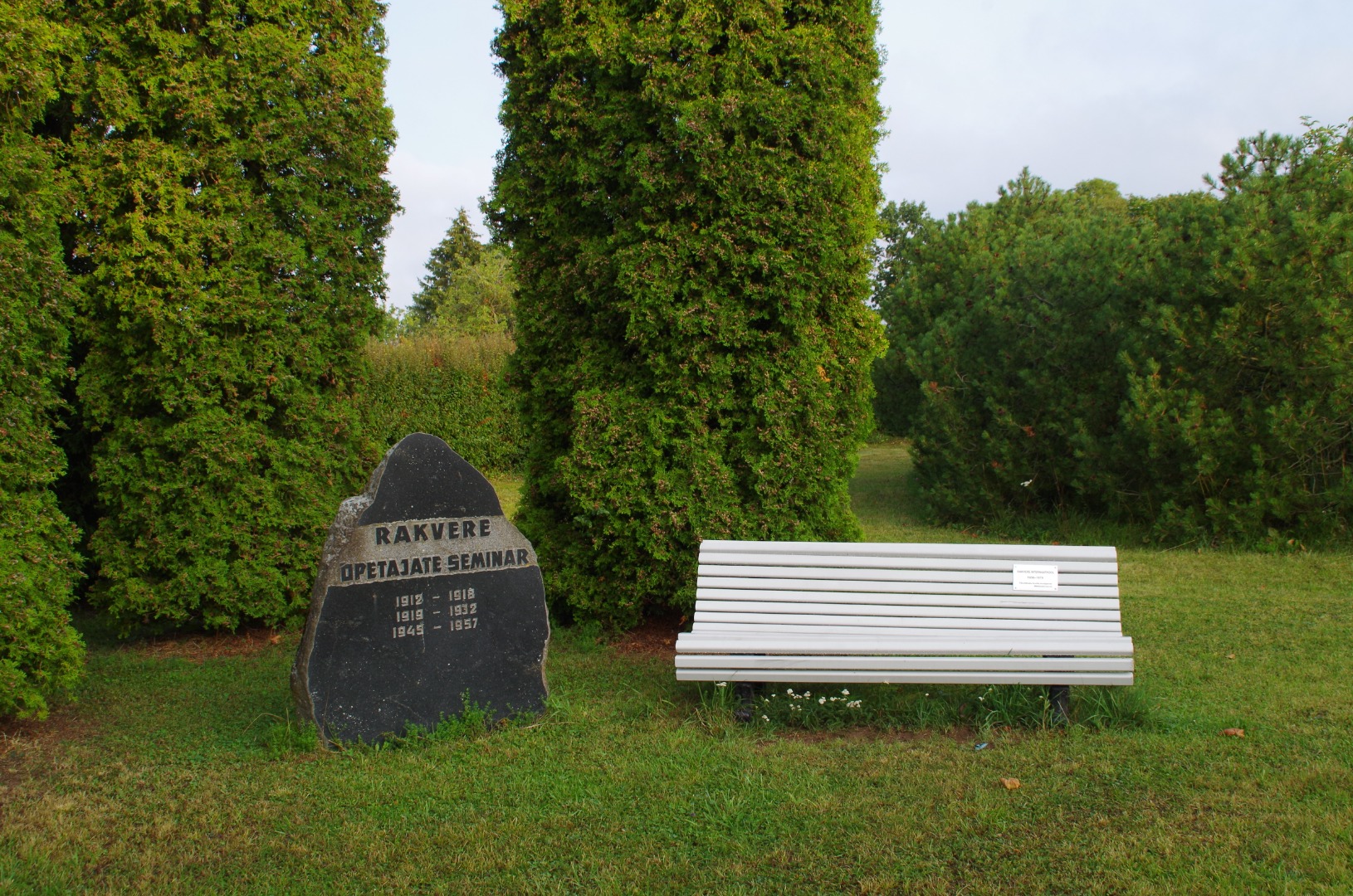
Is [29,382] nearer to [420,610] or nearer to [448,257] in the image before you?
[420,610]

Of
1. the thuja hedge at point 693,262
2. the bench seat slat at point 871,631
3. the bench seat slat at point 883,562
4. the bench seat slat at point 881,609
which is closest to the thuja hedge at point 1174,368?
the thuja hedge at point 693,262

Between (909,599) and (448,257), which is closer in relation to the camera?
(909,599)

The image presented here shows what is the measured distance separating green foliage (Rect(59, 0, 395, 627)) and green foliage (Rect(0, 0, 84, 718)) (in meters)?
0.98

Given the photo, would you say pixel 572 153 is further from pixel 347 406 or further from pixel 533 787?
pixel 533 787

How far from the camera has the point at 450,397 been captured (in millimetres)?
16484

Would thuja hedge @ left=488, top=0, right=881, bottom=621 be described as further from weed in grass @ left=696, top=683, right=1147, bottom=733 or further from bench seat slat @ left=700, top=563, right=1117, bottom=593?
weed in grass @ left=696, top=683, right=1147, bottom=733

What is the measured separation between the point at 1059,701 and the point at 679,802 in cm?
195

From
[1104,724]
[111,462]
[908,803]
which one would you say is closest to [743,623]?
[908,803]

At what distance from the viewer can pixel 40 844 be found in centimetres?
346

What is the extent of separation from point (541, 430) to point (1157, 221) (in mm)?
7399

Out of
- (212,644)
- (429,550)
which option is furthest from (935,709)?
(212,644)

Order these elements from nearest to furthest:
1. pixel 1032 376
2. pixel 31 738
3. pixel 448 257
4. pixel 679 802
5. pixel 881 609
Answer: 1. pixel 679 802
2. pixel 31 738
3. pixel 881 609
4. pixel 1032 376
5. pixel 448 257

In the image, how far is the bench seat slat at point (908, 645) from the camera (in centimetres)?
442

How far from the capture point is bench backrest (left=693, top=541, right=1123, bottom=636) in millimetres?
4820
